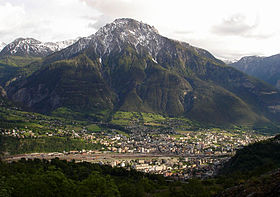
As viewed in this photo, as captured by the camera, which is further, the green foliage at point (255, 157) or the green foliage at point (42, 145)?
the green foliage at point (42, 145)

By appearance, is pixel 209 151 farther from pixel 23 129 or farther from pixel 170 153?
pixel 23 129

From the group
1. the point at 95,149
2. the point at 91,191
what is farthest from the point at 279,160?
the point at 95,149

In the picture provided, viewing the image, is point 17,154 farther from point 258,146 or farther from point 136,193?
point 258,146

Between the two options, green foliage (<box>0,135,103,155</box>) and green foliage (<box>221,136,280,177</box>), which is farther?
green foliage (<box>0,135,103,155</box>)

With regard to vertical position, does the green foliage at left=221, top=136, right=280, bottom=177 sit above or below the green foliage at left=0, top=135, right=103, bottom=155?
above

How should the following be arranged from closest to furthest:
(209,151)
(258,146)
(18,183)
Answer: (18,183) → (258,146) → (209,151)

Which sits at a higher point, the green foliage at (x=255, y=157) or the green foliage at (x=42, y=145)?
the green foliage at (x=255, y=157)

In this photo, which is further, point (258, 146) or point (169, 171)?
point (169, 171)

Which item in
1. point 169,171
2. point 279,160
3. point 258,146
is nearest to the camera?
point 279,160

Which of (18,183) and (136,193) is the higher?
(18,183)

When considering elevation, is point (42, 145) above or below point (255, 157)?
below

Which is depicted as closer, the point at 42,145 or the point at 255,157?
the point at 255,157
